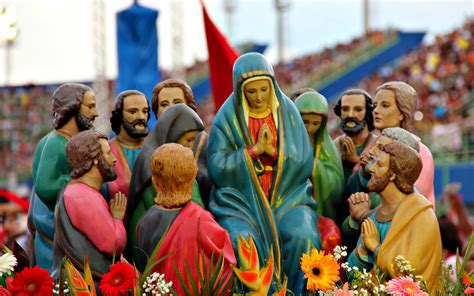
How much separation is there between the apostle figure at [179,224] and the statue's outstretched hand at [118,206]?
47 cm

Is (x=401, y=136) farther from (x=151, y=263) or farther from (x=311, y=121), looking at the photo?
(x=151, y=263)

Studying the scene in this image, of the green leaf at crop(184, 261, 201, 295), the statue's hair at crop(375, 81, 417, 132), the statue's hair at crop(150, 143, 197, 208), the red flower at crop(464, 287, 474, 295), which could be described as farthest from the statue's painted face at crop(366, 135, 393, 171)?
the green leaf at crop(184, 261, 201, 295)

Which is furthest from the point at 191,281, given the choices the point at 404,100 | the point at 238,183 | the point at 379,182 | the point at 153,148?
the point at 404,100

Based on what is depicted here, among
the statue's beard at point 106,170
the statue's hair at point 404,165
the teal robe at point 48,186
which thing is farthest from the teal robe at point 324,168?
the teal robe at point 48,186

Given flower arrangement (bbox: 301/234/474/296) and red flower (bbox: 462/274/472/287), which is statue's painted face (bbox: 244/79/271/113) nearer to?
flower arrangement (bbox: 301/234/474/296)

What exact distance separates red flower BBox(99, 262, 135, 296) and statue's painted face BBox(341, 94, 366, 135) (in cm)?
263

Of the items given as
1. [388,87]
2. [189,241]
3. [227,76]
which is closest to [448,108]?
[227,76]

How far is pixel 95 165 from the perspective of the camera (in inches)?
256

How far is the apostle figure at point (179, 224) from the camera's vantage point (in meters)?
6.09

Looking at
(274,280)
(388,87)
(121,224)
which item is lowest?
(274,280)

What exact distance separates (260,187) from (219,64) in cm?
470

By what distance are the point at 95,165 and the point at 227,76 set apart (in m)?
4.80

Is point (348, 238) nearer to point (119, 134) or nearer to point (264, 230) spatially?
point (264, 230)

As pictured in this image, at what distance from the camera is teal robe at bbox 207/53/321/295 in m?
6.73
